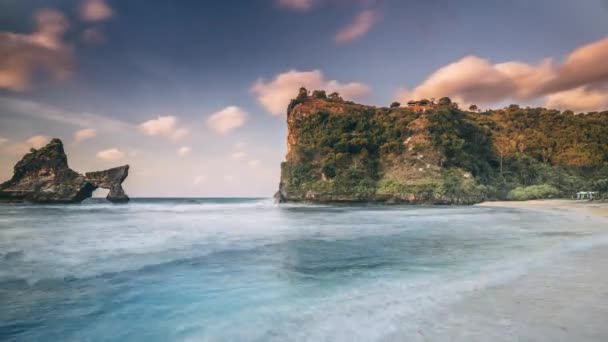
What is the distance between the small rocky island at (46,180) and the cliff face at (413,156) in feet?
142

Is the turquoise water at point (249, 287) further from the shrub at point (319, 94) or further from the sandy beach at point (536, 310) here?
the shrub at point (319, 94)

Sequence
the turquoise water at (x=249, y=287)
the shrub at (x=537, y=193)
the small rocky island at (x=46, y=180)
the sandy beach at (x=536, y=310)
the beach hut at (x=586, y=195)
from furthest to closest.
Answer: the small rocky island at (x=46, y=180) → the shrub at (x=537, y=193) → the beach hut at (x=586, y=195) → the turquoise water at (x=249, y=287) → the sandy beach at (x=536, y=310)

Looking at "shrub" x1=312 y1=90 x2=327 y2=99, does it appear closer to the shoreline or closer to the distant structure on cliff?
the distant structure on cliff

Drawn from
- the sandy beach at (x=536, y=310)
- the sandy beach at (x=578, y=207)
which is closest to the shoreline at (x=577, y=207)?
the sandy beach at (x=578, y=207)

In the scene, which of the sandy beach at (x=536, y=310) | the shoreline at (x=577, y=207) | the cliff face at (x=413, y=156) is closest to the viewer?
the sandy beach at (x=536, y=310)

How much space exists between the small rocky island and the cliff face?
4340cm

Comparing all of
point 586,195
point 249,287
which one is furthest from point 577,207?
point 249,287

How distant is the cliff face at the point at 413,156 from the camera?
55719 mm

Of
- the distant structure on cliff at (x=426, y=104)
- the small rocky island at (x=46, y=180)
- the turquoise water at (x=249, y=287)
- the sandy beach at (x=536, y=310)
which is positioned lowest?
the turquoise water at (x=249, y=287)

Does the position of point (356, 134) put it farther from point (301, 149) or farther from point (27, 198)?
point (27, 198)

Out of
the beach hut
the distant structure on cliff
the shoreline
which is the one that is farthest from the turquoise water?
the distant structure on cliff

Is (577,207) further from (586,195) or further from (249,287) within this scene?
(249,287)

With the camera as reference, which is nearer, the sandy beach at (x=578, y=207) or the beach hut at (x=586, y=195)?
the sandy beach at (x=578, y=207)

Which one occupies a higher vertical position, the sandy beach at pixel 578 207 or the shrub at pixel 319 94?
the shrub at pixel 319 94
